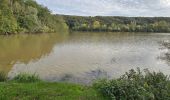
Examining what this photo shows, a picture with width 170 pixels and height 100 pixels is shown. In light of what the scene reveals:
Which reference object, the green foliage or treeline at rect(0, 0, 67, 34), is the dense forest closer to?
treeline at rect(0, 0, 67, 34)

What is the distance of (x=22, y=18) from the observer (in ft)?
215

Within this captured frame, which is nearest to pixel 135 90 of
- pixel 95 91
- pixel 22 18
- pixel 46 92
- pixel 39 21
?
pixel 95 91

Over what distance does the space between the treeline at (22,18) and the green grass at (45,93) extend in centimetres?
4747

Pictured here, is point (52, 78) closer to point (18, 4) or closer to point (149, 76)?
point (149, 76)

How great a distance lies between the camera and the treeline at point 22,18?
184 ft

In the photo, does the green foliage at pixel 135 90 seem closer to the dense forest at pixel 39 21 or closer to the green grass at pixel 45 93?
the green grass at pixel 45 93

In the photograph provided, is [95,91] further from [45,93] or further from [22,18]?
[22,18]

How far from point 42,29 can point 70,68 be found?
5731cm

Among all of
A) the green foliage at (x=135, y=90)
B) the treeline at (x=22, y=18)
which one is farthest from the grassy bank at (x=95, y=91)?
the treeline at (x=22, y=18)

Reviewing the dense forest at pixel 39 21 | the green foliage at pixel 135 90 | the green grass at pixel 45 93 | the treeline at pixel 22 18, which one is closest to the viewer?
the green grass at pixel 45 93

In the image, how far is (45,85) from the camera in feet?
28.5

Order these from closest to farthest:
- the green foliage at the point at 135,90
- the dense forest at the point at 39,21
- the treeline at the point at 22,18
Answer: the green foliage at the point at 135,90, the treeline at the point at 22,18, the dense forest at the point at 39,21

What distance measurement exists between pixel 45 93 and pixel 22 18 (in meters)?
60.7

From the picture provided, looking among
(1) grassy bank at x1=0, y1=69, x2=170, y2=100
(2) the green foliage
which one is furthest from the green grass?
(2) the green foliage
